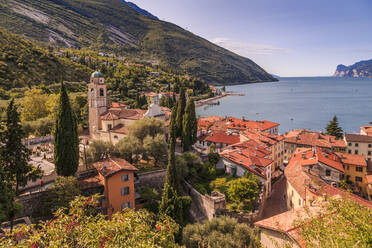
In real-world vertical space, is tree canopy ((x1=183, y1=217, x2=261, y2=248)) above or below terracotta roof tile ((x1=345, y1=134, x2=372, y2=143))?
below

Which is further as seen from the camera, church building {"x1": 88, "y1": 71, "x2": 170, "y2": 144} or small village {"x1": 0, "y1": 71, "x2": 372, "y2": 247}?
church building {"x1": 88, "y1": 71, "x2": 170, "y2": 144}

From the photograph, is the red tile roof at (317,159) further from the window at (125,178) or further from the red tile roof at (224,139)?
the window at (125,178)

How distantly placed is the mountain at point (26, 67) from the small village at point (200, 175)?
3972 centimetres

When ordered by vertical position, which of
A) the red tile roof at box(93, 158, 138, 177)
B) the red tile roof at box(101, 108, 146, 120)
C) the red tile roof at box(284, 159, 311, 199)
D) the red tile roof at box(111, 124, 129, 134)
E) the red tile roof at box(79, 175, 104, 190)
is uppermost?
the red tile roof at box(101, 108, 146, 120)

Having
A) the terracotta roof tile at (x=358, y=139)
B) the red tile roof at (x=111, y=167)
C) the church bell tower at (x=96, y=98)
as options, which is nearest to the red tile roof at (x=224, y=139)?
the church bell tower at (x=96, y=98)

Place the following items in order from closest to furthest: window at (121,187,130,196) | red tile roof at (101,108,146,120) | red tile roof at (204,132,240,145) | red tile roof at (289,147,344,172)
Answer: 1. window at (121,187,130,196)
2. red tile roof at (289,147,344,172)
3. red tile roof at (101,108,146,120)
4. red tile roof at (204,132,240,145)

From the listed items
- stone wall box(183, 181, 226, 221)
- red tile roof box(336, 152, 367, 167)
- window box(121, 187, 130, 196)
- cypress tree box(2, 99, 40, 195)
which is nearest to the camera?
cypress tree box(2, 99, 40, 195)

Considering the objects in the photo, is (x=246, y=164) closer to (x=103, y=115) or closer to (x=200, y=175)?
(x=200, y=175)

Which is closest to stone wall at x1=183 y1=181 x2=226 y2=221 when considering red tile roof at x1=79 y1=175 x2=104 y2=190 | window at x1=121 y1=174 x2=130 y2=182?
window at x1=121 y1=174 x2=130 y2=182

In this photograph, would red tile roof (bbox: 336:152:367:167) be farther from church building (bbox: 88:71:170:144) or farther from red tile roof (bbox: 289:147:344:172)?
church building (bbox: 88:71:170:144)

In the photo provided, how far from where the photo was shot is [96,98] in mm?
42312

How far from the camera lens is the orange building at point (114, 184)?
2439 cm

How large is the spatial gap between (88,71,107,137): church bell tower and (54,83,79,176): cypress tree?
58.8 feet

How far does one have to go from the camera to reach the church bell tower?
138 ft
